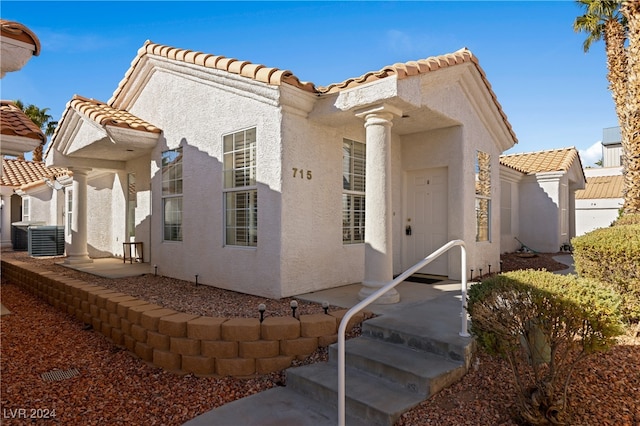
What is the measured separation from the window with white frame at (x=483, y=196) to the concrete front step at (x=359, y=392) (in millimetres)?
6157

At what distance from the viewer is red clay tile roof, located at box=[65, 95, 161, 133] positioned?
864 cm

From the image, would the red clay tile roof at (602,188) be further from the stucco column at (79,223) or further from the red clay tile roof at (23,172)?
the red clay tile roof at (23,172)

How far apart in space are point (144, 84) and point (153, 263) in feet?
16.4

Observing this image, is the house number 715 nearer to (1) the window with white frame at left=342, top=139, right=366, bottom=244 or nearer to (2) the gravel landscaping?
(1) the window with white frame at left=342, top=139, right=366, bottom=244

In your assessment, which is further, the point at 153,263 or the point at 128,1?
the point at 153,263

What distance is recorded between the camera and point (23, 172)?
20.6 m

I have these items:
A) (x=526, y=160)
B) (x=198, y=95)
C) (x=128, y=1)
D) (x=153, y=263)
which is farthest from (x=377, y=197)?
(x=526, y=160)

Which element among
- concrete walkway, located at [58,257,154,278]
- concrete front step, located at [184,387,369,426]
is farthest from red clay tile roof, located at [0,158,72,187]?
concrete front step, located at [184,387,369,426]

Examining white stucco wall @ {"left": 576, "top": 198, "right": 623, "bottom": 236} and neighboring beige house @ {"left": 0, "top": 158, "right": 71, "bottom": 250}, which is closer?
neighboring beige house @ {"left": 0, "top": 158, "right": 71, "bottom": 250}

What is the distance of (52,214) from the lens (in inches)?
728

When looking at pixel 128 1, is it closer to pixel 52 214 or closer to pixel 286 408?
pixel 286 408

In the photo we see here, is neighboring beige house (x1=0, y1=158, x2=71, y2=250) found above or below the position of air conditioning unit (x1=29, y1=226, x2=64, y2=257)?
above

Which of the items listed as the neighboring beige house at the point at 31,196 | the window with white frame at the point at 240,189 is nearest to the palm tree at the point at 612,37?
the window with white frame at the point at 240,189

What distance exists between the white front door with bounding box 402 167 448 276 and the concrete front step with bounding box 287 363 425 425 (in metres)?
5.11
